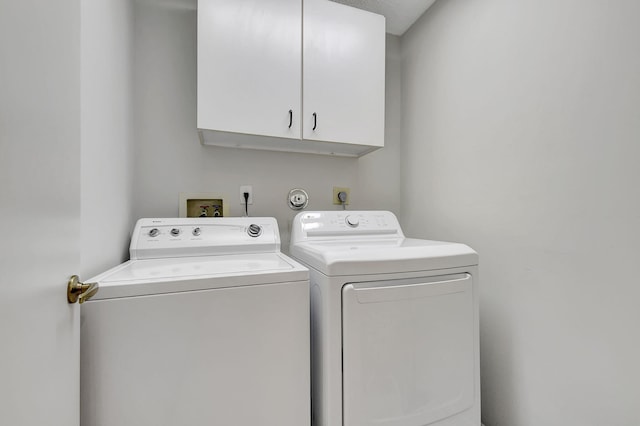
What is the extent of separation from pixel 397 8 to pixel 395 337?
1.92 metres

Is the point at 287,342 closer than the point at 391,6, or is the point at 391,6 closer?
the point at 287,342

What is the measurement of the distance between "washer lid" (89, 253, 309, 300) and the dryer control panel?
401 mm

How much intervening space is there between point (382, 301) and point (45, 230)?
35.0 inches

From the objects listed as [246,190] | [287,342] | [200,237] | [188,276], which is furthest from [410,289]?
[246,190]

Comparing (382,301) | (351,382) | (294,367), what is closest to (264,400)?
(294,367)

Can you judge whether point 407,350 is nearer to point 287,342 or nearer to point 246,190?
point 287,342

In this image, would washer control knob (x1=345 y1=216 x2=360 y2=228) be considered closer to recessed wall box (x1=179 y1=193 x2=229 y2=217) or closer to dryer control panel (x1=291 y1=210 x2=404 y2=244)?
dryer control panel (x1=291 y1=210 x2=404 y2=244)

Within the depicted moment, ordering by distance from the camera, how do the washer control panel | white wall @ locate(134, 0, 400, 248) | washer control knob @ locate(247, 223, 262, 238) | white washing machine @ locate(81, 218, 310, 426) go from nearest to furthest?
1. white washing machine @ locate(81, 218, 310, 426)
2. the washer control panel
3. washer control knob @ locate(247, 223, 262, 238)
4. white wall @ locate(134, 0, 400, 248)

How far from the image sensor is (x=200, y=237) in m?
1.30

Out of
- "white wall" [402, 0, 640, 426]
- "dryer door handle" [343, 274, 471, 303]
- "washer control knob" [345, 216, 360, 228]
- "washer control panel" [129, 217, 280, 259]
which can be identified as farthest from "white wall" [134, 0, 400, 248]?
"white wall" [402, 0, 640, 426]

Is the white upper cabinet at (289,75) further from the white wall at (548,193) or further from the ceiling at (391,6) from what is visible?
the white wall at (548,193)

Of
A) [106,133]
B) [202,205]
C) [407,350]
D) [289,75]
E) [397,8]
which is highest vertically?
[397,8]

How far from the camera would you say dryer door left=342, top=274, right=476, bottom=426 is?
907 millimetres

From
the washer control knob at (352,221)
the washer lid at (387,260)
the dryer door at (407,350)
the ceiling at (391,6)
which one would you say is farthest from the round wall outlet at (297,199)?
the ceiling at (391,6)
